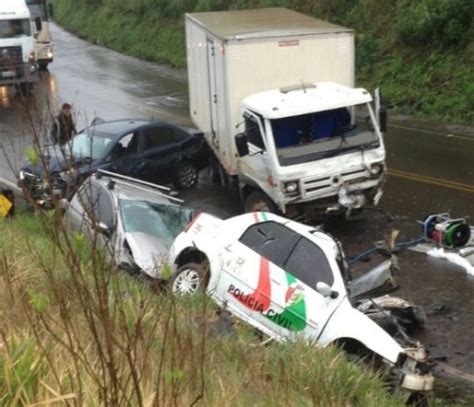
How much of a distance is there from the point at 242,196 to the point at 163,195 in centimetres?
239

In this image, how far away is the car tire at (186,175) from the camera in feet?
58.4

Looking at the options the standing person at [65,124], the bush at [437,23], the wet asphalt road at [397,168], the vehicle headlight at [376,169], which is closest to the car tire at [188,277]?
the wet asphalt road at [397,168]

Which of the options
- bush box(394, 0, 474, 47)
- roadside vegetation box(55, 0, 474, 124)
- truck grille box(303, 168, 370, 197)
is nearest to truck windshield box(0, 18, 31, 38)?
roadside vegetation box(55, 0, 474, 124)

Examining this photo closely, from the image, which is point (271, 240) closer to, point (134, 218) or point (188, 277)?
point (188, 277)

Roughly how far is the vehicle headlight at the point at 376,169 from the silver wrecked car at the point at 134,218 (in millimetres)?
3208

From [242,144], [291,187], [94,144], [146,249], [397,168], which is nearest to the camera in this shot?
[146,249]

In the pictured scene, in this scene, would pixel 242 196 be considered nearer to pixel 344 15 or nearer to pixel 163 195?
pixel 163 195

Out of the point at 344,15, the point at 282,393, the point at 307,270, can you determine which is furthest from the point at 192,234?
the point at 344,15

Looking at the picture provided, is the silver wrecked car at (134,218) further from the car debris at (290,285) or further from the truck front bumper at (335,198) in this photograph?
the truck front bumper at (335,198)

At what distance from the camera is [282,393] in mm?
5676

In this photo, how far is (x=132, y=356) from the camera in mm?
5492

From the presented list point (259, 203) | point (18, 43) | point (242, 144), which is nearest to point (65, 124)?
point (242, 144)

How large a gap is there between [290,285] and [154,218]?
12.2 feet

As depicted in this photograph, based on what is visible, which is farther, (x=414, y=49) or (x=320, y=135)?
(x=414, y=49)
